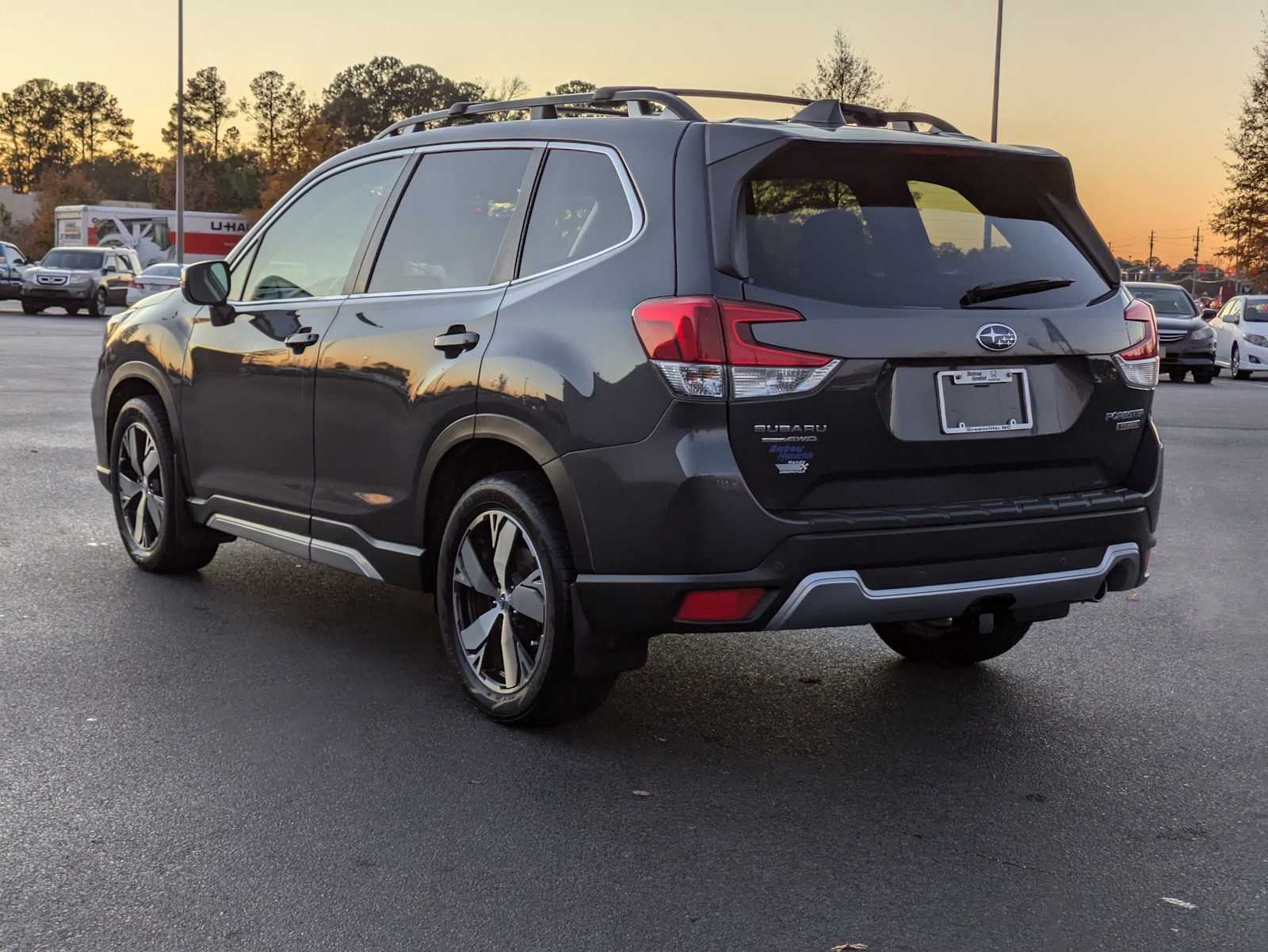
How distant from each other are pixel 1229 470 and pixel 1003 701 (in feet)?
27.3

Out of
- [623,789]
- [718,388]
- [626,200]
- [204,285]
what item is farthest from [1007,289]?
[204,285]

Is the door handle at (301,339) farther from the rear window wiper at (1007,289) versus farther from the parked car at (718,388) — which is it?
the rear window wiper at (1007,289)

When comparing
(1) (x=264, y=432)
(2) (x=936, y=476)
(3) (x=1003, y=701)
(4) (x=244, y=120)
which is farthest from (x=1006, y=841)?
(4) (x=244, y=120)

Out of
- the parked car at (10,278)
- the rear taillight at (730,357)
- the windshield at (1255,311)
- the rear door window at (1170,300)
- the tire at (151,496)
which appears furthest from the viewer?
the parked car at (10,278)

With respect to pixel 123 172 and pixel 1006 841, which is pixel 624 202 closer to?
pixel 1006 841

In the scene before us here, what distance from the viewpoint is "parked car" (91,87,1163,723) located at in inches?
167

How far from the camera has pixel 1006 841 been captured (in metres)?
4.05

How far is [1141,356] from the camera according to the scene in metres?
4.87

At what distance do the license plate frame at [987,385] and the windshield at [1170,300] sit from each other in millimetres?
23119

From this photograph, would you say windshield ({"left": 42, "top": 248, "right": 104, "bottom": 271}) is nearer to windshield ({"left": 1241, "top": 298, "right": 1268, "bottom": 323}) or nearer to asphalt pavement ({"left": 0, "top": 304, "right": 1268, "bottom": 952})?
windshield ({"left": 1241, "top": 298, "right": 1268, "bottom": 323})

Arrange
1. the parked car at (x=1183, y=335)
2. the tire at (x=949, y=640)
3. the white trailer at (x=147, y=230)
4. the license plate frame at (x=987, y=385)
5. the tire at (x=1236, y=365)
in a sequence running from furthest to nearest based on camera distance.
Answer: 1. the white trailer at (x=147, y=230)
2. the tire at (x=1236, y=365)
3. the parked car at (x=1183, y=335)
4. the tire at (x=949, y=640)
5. the license plate frame at (x=987, y=385)

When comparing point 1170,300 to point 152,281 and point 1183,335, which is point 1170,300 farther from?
point 152,281

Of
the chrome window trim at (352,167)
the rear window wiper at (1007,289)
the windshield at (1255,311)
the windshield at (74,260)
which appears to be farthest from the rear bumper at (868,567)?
the windshield at (74,260)

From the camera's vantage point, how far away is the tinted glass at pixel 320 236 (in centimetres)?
578
